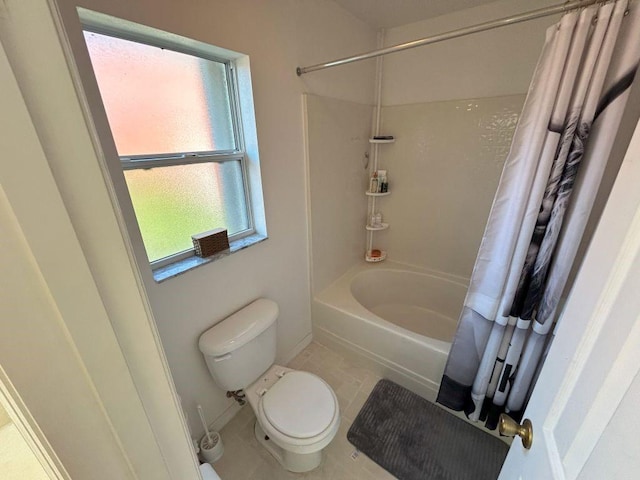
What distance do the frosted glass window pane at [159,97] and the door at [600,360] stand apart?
1380 millimetres

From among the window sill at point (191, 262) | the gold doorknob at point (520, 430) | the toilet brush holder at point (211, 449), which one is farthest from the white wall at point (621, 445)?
the toilet brush holder at point (211, 449)

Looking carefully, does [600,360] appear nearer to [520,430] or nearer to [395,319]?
[520,430]

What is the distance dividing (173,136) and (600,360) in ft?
4.78

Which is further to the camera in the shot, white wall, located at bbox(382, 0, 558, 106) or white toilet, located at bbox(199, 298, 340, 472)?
white wall, located at bbox(382, 0, 558, 106)

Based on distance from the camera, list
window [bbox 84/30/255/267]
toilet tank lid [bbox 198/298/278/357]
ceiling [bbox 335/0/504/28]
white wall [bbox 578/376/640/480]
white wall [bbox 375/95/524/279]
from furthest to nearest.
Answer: white wall [bbox 375/95/524/279], ceiling [bbox 335/0/504/28], toilet tank lid [bbox 198/298/278/357], window [bbox 84/30/255/267], white wall [bbox 578/376/640/480]

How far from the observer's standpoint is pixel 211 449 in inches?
52.7

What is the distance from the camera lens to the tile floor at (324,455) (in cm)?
130

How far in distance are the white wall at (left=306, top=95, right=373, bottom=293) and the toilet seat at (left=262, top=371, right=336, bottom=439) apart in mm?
739

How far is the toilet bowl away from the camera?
1.13 metres

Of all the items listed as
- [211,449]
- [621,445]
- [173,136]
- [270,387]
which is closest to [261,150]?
[173,136]

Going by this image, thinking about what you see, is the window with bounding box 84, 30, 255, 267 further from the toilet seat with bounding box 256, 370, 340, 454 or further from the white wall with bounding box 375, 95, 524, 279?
the white wall with bounding box 375, 95, 524, 279

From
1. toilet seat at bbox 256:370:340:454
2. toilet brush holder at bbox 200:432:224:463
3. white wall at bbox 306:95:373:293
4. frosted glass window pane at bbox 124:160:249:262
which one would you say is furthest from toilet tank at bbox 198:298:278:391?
white wall at bbox 306:95:373:293

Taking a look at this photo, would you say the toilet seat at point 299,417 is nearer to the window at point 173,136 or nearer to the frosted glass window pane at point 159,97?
the window at point 173,136

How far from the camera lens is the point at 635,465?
36 centimetres
